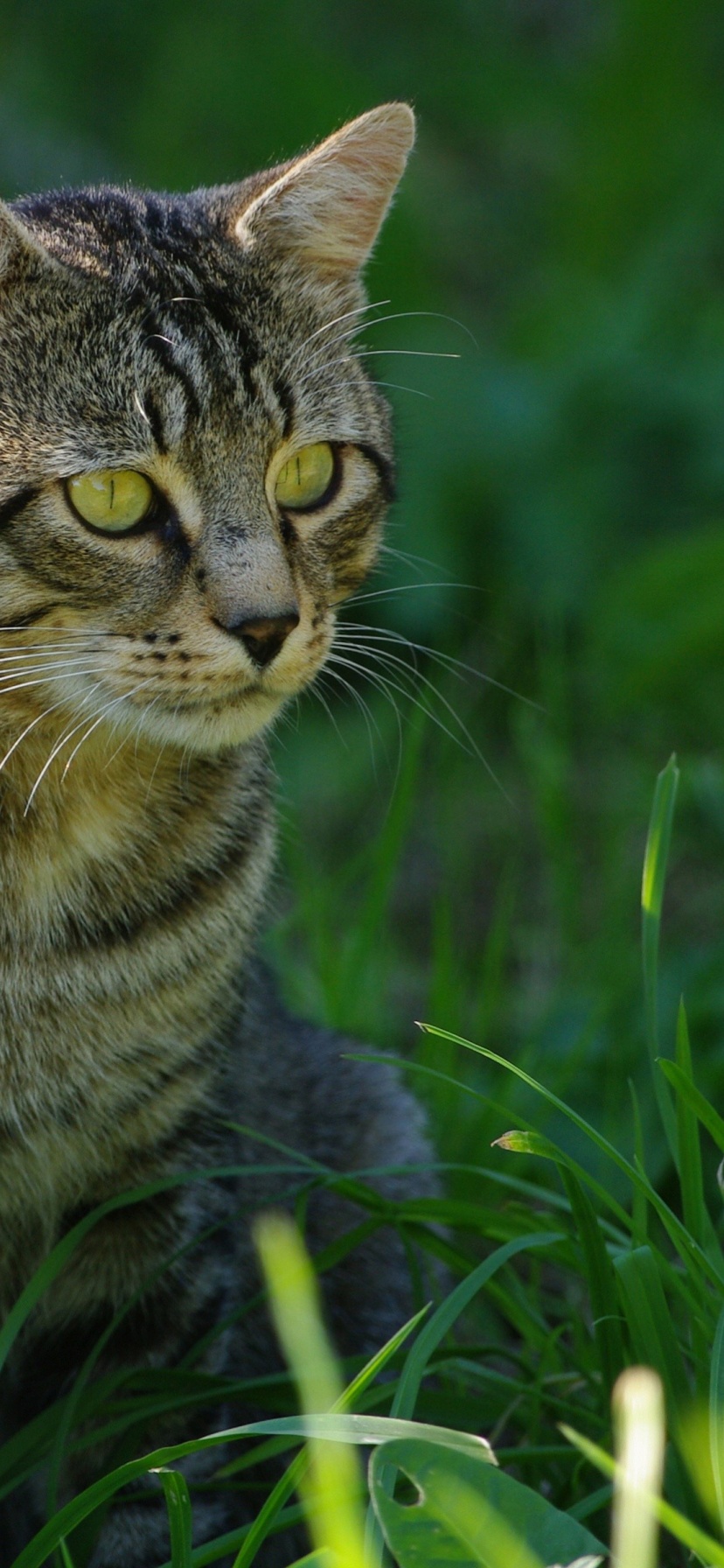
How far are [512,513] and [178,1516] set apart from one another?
350cm

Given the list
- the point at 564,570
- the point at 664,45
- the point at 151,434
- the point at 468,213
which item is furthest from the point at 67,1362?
the point at 468,213

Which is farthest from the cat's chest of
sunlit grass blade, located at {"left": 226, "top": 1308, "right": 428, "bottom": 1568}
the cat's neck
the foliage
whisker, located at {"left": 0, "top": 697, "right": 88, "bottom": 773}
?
sunlit grass blade, located at {"left": 226, "top": 1308, "right": 428, "bottom": 1568}

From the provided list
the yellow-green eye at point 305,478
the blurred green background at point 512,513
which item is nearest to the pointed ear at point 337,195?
the yellow-green eye at point 305,478

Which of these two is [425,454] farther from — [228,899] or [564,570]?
[228,899]

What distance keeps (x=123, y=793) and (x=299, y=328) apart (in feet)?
2.26

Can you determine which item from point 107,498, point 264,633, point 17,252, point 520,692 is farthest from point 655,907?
point 520,692

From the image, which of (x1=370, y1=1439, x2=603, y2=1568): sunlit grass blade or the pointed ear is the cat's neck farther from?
(x1=370, y1=1439, x2=603, y2=1568): sunlit grass blade

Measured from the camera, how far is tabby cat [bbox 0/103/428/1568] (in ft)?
6.20

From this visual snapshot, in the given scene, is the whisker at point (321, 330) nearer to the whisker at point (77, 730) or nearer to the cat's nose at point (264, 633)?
the cat's nose at point (264, 633)

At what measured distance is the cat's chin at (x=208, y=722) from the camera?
1.94 m

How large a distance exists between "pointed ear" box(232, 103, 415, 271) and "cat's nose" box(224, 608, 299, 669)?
615 millimetres

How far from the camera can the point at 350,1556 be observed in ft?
3.87

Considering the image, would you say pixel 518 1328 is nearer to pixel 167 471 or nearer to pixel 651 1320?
pixel 651 1320

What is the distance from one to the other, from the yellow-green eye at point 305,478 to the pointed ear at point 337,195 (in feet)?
1.05
